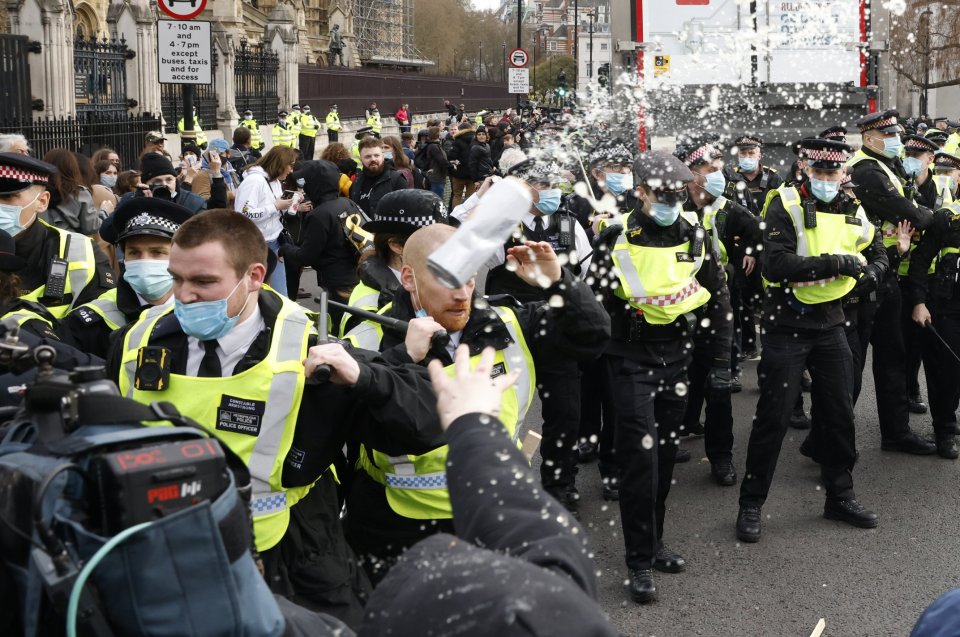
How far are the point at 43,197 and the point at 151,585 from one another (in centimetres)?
429

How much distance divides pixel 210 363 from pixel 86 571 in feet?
5.49

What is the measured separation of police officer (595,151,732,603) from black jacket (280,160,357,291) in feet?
10.0

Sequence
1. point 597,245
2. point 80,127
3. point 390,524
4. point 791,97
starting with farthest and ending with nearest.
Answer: point 80,127 → point 791,97 → point 597,245 → point 390,524

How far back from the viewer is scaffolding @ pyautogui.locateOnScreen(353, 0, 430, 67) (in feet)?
292

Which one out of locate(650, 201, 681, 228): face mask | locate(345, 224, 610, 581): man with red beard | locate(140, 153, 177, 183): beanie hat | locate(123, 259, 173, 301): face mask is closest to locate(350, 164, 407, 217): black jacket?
locate(140, 153, 177, 183): beanie hat

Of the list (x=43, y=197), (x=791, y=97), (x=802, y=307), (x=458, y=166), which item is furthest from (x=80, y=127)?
(x=802, y=307)

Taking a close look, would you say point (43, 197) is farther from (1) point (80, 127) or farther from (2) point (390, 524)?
(1) point (80, 127)

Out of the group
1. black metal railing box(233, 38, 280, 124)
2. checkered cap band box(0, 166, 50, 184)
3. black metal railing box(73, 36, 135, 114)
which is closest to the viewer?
checkered cap band box(0, 166, 50, 184)

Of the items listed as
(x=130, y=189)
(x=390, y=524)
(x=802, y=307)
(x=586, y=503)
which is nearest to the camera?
(x=390, y=524)

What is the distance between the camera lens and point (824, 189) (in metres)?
6.41

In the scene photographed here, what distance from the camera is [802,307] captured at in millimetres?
6418

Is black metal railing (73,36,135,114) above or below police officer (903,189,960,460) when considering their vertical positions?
above

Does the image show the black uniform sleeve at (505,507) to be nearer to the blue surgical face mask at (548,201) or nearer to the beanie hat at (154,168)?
the blue surgical face mask at (548,201)

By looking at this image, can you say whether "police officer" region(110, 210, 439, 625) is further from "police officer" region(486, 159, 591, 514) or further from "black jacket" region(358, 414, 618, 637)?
"police officer" region(486, 159, 591, 514)
